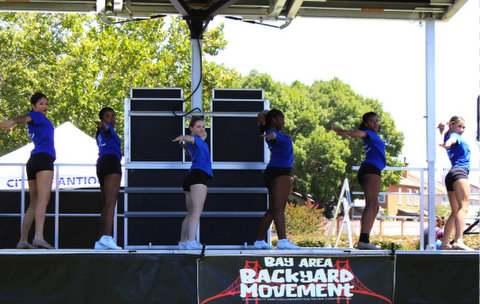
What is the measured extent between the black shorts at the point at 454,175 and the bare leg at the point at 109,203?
3491 mm

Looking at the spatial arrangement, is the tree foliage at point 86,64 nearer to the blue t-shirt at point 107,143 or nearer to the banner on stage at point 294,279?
the blue t-shirt at point 107,143

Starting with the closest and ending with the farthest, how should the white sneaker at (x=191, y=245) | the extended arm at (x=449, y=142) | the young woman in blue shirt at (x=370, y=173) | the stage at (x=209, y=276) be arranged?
the stage at (x=209, y=276) < the white sneaker at (x=191, y=245) < the young woman in blue shirt at (x=370, y=173) < the extended arm at (x=449, y=142)

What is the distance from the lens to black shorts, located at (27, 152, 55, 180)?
→ 6273 millimetres

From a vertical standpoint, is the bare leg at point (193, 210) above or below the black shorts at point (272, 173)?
below

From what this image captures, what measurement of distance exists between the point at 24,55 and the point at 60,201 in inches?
637

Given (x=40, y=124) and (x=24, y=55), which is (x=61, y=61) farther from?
(x=40, y=124)

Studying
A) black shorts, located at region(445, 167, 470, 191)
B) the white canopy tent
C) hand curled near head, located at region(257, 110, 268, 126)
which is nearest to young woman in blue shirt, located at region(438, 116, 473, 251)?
black shorts, located at region(445, 167, 470, 191)

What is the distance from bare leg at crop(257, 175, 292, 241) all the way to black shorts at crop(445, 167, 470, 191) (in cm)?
174

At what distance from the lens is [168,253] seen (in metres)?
5.91

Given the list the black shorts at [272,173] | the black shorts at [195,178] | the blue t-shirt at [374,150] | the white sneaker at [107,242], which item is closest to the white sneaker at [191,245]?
the black shorts at [195,178]

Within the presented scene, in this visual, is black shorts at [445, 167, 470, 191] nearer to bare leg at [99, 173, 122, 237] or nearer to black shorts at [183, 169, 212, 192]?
black shorts at [183, 169, 212, 192]

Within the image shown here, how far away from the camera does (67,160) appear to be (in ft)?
40.2

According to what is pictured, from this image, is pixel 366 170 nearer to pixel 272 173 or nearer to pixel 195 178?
pixel 272 173

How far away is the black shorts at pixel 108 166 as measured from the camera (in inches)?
259
